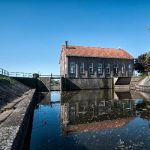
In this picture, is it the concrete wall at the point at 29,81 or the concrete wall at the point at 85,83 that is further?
the concrete wall at the point at 85,83

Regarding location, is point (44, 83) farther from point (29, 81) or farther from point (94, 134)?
point (94, 134)

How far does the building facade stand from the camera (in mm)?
44281

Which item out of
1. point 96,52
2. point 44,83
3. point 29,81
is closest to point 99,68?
point 96,52

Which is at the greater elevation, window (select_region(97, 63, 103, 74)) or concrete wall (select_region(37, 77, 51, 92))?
window (select_region(97, 63, 103, 74))

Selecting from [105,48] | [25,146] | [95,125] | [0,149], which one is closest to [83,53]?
[105,48]

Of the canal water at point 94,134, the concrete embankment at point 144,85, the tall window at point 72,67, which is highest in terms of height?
the tall window at point 72,67

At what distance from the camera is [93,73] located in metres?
46.1

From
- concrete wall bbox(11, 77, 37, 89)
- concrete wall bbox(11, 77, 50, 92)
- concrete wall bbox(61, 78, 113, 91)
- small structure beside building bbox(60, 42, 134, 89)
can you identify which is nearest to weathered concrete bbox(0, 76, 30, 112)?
concrete wall bbox(11, 77, 37, 89)

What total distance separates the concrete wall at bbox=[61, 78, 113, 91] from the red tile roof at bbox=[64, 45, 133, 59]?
16.3 ft

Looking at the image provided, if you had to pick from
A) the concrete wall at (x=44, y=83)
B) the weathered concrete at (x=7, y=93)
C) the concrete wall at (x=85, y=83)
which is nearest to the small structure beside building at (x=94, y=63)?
the concrete wall at (x=85, y=83)

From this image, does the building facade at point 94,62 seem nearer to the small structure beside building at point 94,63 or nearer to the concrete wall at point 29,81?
the small structure beside building at point 94,63

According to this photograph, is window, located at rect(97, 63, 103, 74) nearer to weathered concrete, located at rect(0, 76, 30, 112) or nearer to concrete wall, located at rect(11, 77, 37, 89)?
concrete wall, located at rect(11, 77, 37, 89)

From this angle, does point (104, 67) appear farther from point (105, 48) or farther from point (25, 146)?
point (25, 146)

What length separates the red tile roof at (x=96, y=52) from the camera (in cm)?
4522
